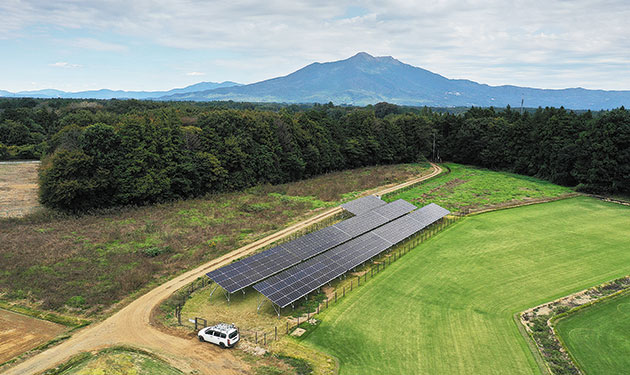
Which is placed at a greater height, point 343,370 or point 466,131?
point 466,131

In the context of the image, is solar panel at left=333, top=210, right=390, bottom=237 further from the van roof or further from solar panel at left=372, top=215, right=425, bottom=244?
the van roof

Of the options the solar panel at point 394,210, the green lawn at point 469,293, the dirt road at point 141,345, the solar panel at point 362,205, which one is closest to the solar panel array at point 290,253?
the solar panel at point 394,210

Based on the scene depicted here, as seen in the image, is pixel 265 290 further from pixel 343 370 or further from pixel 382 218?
pixel 382 218

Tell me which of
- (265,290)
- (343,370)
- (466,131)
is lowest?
(343,370)

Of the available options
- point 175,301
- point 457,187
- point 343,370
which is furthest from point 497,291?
point 457,187

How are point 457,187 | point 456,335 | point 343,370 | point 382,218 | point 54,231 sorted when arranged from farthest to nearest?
point 457,187 < point 382,218 < point 54,231 < point 456,335 < point 343,370

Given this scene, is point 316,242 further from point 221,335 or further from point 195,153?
point 195,153
